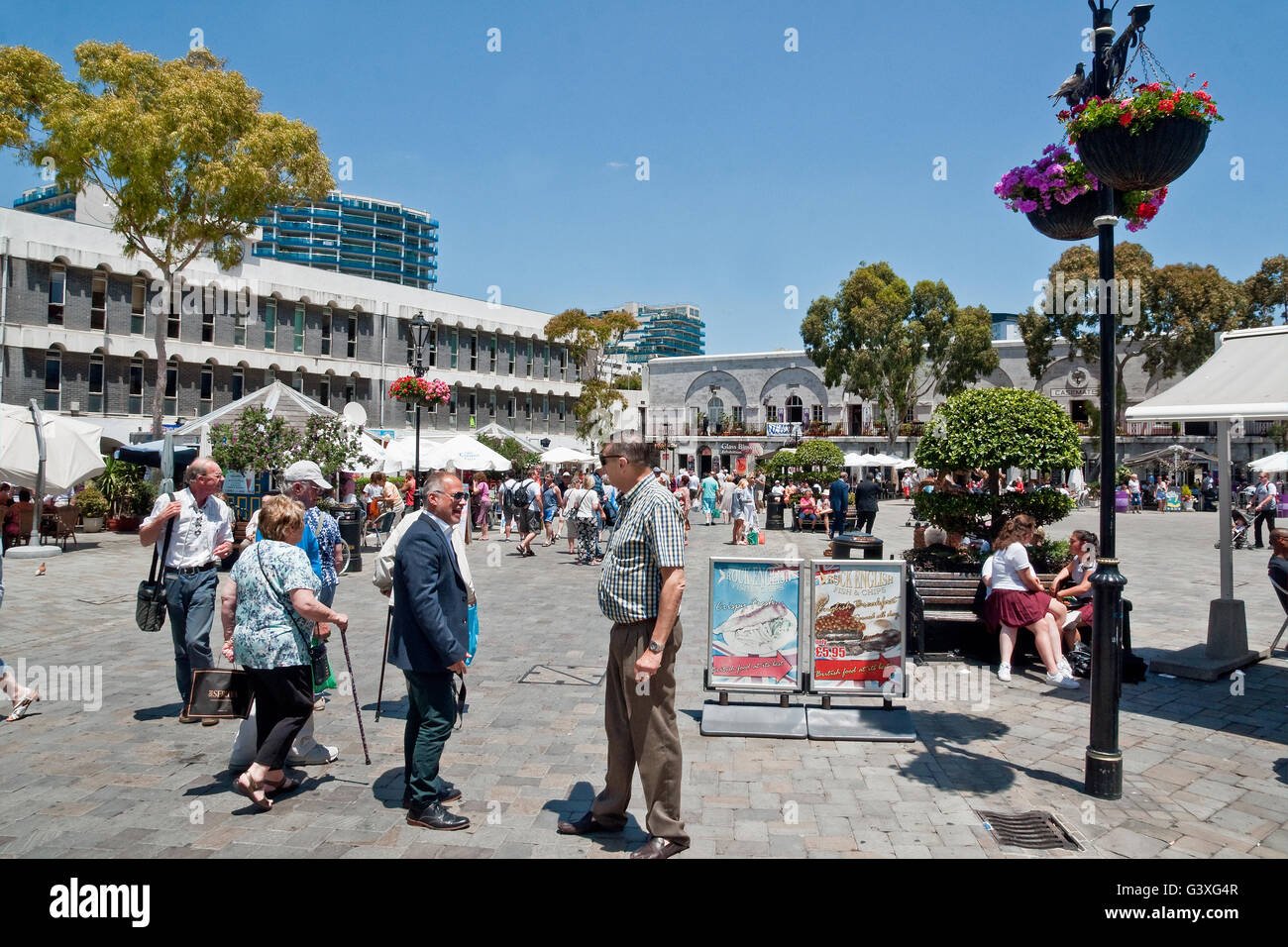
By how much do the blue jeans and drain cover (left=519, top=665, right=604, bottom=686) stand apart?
2476 mm

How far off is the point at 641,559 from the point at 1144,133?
11.6 ft

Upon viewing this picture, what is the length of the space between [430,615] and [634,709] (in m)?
1.10

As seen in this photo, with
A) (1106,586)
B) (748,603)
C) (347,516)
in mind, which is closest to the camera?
(1106,586)

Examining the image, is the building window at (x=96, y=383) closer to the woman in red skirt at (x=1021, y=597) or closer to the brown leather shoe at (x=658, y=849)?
the woman in red skirt at (x=1021, y=597)

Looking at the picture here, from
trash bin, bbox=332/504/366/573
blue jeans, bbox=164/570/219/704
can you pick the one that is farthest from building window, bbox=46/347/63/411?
blue jeans, bbox=164/570/219/704

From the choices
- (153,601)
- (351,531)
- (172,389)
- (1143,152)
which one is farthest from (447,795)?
(172,389)

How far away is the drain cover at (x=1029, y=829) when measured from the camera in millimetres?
4070

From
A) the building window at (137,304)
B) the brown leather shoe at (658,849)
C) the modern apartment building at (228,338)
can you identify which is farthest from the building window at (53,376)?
the brown leather shoe at (658,849)

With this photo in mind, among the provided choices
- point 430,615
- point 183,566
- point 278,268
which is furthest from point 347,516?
point 278,268

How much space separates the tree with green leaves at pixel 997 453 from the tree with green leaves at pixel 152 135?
2015 cm

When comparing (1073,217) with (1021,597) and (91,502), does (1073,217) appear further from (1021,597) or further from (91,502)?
(91,502)

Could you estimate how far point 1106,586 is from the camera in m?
4.54

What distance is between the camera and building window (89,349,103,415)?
2972 centimetres

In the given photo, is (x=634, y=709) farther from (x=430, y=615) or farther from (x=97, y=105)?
(x=97, y=105)
